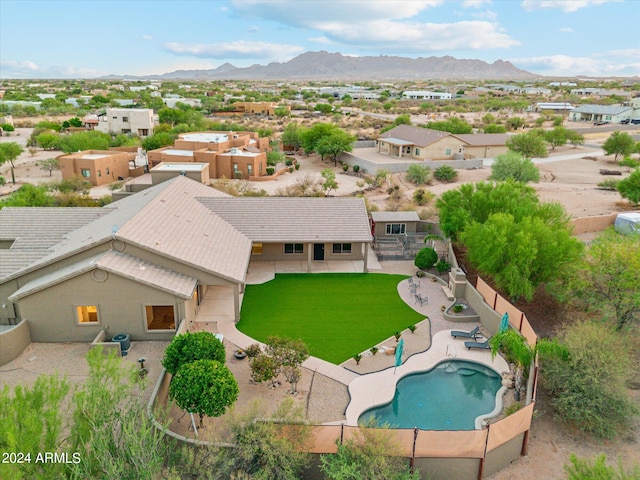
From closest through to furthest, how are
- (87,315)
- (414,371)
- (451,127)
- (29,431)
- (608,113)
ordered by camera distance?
1. (29,431)
2. (414,371)
3. (87,315)
4. (451,127)
5. (608,113)

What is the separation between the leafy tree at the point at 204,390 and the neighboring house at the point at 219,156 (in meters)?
42.5

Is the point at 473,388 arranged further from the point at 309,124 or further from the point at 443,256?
the point at 309,124

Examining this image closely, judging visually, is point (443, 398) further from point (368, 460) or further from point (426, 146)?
point (426, 146)

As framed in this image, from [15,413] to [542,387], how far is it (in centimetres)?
1713

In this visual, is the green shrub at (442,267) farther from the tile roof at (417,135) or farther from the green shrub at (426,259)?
the tile roof at (417,135)

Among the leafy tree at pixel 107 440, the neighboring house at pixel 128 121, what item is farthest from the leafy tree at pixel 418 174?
the neighboring house at pixel 128 121

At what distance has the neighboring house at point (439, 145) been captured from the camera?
2635 inches

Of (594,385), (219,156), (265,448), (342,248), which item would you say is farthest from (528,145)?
(265,448)

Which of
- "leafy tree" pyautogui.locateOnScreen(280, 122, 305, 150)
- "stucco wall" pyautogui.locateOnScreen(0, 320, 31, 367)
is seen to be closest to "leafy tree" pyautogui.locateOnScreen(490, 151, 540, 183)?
"leafy tree" pyautogui.locateOnScreen(280, 122, 305, 150)

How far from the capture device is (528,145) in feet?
220

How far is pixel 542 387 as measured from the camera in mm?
18438

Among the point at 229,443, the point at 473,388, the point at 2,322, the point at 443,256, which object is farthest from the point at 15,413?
the point at 443,256

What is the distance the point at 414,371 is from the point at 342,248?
40.9 feet

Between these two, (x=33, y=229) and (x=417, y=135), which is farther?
(x=417, y=135)
